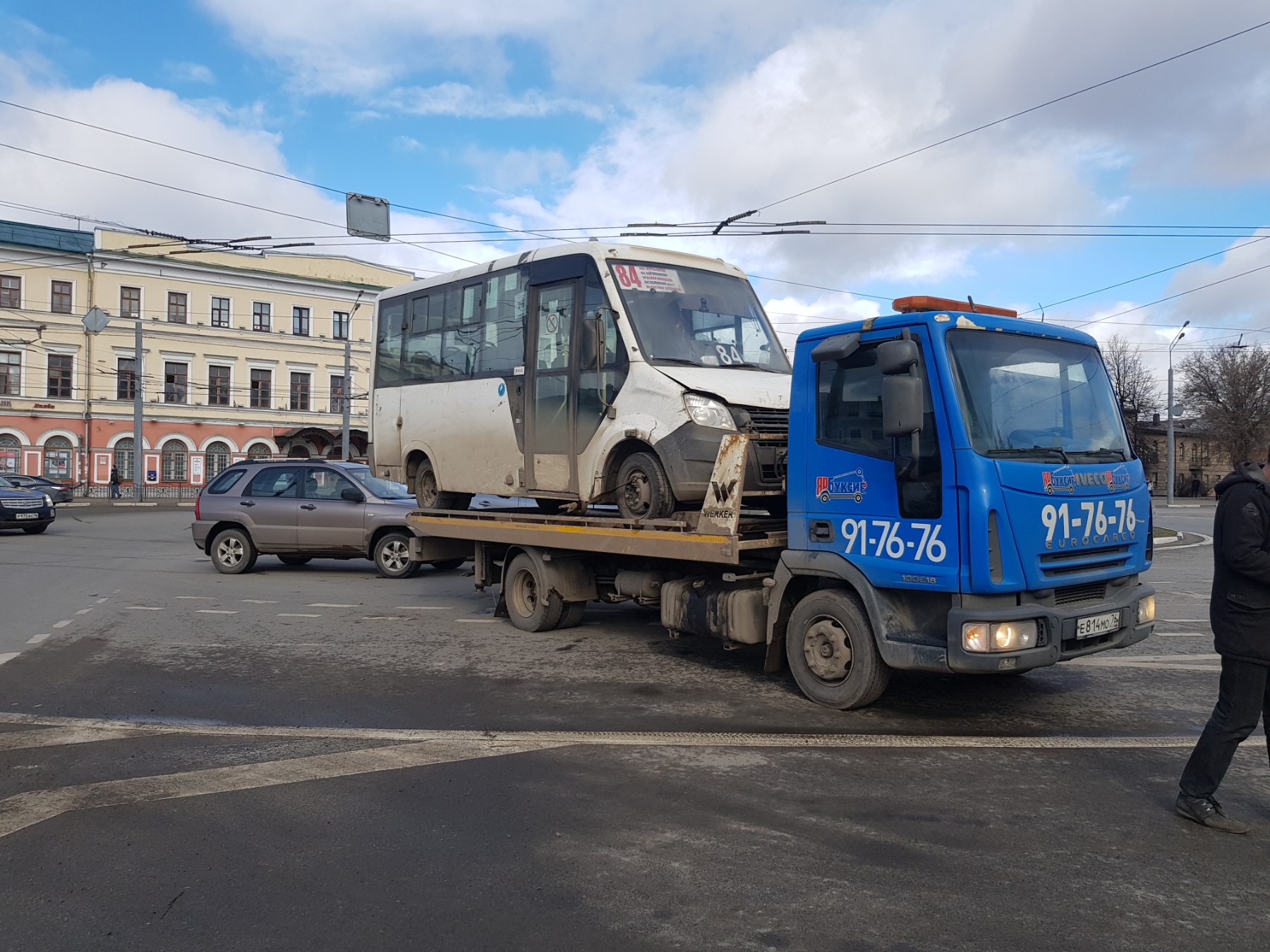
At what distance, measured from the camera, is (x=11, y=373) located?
51.8 metres

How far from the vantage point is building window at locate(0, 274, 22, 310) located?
52.1 metres

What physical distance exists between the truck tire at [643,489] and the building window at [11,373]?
5404 cm

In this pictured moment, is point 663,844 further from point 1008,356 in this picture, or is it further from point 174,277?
point 174,277

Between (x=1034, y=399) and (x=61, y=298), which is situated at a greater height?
(x=61, y=298)

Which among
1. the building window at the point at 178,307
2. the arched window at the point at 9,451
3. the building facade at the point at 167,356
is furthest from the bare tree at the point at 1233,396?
the arched window at the point at 9,451

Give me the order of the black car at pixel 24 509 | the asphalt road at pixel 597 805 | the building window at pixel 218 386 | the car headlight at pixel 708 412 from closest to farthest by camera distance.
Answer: the asphalt road at pixel 597 805, the car headlight at pixel 708 412, the black car at pixel 24 509, the building window at pixel 218 386

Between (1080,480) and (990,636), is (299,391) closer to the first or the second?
(1080,480)

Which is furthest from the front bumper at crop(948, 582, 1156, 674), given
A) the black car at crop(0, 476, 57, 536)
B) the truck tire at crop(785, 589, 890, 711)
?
the black car at crop(0, 476, 57, 536)

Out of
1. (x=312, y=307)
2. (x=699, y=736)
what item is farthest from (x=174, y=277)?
(x=699, y=736)

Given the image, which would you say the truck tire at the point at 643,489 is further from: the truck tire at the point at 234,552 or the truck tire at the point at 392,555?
the truck tire at the point at 234,552

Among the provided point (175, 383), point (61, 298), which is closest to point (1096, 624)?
point (175, 383)

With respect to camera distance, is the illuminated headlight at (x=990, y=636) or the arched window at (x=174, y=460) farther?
the arched window at (x=174, y=460)

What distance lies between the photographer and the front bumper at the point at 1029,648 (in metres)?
5.64

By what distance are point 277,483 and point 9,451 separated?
44.7 metres
